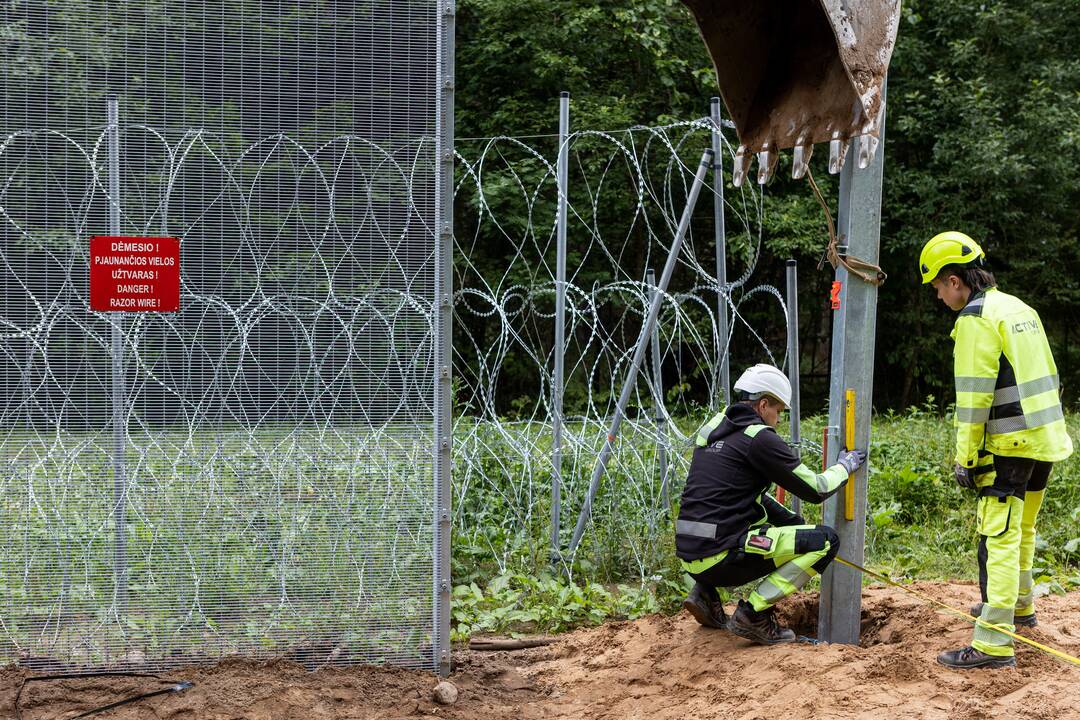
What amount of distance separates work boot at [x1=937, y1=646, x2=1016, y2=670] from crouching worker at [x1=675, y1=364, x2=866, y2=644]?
654 mm

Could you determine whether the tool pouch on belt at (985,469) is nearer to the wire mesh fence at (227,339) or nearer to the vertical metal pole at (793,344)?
the vertical metal pole at (793,344)

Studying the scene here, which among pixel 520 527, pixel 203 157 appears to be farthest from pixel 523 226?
pixel 203 157

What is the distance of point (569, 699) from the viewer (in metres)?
4.98

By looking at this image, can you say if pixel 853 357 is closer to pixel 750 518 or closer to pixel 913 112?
pixel 750 518

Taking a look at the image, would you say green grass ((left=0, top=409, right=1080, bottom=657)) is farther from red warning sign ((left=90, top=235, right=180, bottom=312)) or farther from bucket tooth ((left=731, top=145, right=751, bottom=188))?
bucket tooth ((left=731, top=145, right=751, bottom=188))

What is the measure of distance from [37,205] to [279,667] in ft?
7.47

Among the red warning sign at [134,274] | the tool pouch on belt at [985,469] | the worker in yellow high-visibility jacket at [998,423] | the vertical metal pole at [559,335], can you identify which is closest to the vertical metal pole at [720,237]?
the vertical metal pole at [559,335]

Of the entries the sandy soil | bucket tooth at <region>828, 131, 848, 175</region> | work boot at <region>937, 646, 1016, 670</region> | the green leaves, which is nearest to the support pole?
the green leaves

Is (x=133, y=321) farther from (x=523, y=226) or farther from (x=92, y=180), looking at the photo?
(x=523, y=226)

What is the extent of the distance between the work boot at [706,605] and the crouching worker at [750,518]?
0.46 feet

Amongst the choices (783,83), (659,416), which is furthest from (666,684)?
(783,83)

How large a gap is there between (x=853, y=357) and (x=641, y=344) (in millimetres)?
1515

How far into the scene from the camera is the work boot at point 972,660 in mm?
4512

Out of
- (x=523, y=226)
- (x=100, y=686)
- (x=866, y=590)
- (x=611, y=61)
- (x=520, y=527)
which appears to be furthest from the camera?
(x=611, y=61)
